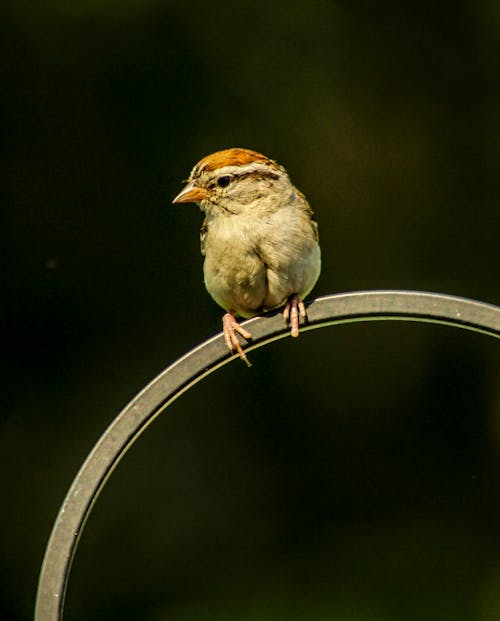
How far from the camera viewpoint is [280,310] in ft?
6.42

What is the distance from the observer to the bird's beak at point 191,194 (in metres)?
2.26

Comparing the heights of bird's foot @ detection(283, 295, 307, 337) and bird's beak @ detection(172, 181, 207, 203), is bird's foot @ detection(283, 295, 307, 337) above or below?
below

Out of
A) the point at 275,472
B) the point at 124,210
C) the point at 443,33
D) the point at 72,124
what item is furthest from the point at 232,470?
the point at 443,33

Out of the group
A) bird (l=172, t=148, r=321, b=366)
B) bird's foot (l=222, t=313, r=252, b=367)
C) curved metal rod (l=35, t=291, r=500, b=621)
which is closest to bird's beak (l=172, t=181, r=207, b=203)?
bird (l=172, t=148, r=321, b=366)

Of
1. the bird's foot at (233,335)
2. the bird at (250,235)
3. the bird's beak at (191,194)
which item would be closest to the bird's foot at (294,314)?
the bird's foot at (233,335)

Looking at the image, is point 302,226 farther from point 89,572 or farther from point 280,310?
point 89,572

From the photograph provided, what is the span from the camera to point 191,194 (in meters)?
2.28

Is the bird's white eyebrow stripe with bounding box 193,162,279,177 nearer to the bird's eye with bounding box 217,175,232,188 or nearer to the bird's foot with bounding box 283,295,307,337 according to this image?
the bird's eye with bounding box 217,175,232,188

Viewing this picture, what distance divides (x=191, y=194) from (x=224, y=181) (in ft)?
Result: 0.25

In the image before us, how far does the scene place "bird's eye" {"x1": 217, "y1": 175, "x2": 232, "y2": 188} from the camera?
7.48ft

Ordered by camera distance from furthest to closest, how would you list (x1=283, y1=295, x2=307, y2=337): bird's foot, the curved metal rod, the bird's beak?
the bird's beak < (x1=283, y1=295, x2=307, y2=337): bird's foot < the curved metal rod

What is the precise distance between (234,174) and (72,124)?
6.97ft

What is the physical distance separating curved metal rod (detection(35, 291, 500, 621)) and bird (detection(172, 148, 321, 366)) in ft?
1.73

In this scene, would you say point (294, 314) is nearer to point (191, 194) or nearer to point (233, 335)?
point (233, 335)
